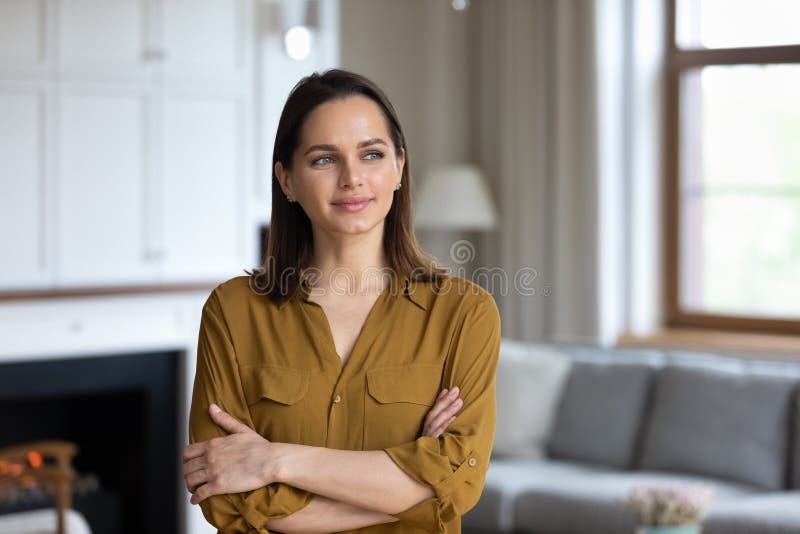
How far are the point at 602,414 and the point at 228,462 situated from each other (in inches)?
121

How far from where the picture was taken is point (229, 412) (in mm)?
1630

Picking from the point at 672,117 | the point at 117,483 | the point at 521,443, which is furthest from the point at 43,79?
the point at 672,117

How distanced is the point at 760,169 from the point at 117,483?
3267mm

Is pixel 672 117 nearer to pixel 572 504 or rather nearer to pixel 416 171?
pixel 416 171

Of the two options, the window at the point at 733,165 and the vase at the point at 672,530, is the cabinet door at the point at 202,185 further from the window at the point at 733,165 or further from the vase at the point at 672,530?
the vase at the point at 672,530

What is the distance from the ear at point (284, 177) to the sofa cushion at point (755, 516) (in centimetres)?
240

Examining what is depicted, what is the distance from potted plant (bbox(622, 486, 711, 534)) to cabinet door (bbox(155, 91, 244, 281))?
2386 millimetres

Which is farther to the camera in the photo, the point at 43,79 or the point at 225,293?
the point at 43,79

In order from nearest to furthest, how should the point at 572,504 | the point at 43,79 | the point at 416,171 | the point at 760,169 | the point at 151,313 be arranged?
the point at 572,504
the point at 43,79
the point at 151,313
the point at 760,169
the point at 416,171

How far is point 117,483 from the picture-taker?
503cm

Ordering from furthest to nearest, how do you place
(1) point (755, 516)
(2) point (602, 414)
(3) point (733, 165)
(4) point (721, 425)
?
(3) point (733, 165) < (2) point (602, 414) < (4) point (721, 425) < (1) point (755, 516)

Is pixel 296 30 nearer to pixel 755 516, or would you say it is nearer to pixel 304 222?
pixel 755 516

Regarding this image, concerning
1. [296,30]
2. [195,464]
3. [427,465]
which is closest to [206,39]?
[296,30]

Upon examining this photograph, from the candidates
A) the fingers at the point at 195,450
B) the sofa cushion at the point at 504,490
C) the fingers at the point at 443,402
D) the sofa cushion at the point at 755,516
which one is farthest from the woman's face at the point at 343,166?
the sofa cushion at the point at 504,490
